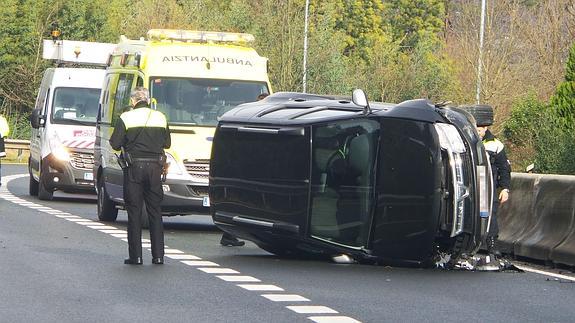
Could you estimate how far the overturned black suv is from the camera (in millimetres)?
14641

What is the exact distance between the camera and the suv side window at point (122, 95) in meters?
21.4

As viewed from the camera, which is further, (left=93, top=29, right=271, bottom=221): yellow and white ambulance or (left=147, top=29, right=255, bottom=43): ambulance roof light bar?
(left=147, top=29, right=255, bottom=43): ambulance roof light bar

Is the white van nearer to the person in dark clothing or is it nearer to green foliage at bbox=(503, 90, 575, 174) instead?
green foliage at bbox=(503, 90, 575, 174)

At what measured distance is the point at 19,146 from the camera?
53406 mm

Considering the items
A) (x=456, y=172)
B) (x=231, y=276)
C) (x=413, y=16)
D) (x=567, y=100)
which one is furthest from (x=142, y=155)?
(x=413, y=16)

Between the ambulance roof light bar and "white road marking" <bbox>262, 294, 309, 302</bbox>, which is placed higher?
the ambulance roof light bar

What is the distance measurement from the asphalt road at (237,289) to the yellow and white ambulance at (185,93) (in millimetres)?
1687

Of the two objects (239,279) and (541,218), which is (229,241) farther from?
(239,279)

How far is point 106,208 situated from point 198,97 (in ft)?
7.68

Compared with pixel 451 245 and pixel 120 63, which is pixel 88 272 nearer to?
pixel 451 245

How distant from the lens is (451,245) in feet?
48.7

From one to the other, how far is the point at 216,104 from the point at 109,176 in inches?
75.0

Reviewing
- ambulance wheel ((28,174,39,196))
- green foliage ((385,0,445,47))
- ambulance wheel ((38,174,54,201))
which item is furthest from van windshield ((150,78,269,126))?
green foliage ((385,0,445,47))

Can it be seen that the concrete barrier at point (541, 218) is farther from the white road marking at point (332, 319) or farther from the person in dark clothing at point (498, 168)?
the white road marking at point (332, 319)
